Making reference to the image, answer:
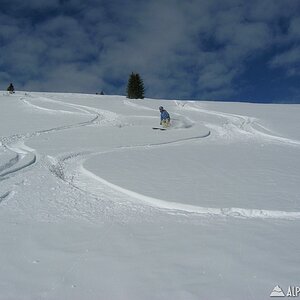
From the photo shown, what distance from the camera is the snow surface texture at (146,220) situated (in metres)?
4.61

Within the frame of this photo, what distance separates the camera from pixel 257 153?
13625 mm

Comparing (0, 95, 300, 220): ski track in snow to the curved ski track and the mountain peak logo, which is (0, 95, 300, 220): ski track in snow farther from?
the mountain peak logo

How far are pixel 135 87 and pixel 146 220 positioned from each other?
44003 mm

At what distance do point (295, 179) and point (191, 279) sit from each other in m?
6.12

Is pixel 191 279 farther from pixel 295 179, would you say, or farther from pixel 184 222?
pixel 295 179

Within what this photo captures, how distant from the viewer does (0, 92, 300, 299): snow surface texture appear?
461 cm

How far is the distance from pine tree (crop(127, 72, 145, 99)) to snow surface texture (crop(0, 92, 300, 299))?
34.4 meters

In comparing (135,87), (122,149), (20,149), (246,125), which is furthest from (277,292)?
(135,87)

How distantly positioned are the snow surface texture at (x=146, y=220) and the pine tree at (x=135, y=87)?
3437cm

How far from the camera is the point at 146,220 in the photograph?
6754 millimetres

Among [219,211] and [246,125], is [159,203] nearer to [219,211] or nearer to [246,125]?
[219,211]

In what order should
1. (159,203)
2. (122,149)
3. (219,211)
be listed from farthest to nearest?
(122,149) < (159,203) < (219,211)

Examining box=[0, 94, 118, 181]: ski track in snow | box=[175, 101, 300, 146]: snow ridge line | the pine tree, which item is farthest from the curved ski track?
the pine tree

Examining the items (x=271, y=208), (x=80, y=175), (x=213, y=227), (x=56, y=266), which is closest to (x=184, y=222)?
(x=213, y=227)
